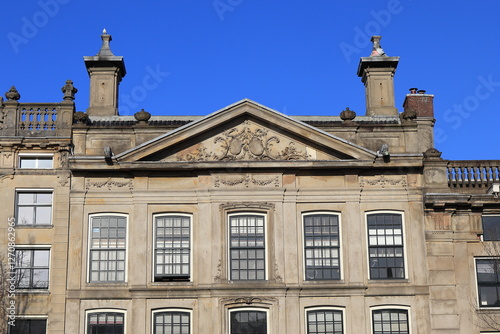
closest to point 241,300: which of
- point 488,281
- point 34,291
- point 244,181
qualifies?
point 244,181

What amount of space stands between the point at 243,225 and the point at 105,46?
35.0 feet

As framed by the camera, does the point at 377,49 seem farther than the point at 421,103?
Yes

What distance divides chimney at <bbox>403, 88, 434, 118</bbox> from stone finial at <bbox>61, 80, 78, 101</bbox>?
1286 cm

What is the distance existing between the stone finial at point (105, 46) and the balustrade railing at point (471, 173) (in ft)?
48.0

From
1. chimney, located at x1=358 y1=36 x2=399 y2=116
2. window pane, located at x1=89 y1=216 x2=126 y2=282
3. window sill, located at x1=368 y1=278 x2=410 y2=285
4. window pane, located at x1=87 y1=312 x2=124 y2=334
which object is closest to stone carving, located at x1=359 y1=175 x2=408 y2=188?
window sill, located at x1=368 y1=278 x2=410 y2=285

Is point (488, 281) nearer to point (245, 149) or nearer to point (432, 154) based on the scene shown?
point (432, 154)

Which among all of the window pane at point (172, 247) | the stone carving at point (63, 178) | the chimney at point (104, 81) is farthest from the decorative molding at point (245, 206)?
the chimney at point (104, 81)

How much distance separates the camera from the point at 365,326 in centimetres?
2714

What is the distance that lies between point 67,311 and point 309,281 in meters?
8.35

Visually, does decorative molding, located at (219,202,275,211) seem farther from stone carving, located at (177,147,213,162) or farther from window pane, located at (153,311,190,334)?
window pane, located at (153,311,190,334)

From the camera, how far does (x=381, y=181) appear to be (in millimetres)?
28672

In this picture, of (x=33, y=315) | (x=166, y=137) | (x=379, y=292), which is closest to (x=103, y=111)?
(x=166, y=137)

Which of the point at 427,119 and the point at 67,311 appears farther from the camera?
the point at 427,119

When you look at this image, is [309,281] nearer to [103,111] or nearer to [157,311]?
[157,311]
